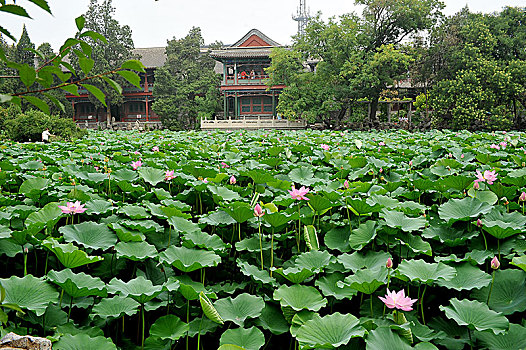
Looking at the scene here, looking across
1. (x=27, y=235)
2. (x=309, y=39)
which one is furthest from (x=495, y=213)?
(x=309, y=39)

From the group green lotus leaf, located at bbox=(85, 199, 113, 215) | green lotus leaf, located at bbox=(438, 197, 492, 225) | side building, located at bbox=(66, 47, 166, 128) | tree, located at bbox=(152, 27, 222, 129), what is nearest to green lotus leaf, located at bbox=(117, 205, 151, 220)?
green lotus leaf, located at bbox=(85, 199, 113, 215)

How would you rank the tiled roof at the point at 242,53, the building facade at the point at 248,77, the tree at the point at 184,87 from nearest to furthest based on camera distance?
the tree at the point at 184,87
the tiled roof at the point at 242,53
the building facade at the point at 248,77

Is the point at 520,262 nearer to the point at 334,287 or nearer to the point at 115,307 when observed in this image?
the point at 334,287

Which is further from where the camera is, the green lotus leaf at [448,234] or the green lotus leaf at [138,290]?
the green lotus leaf at [448,234]

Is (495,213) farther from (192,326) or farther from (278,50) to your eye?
(278,50)

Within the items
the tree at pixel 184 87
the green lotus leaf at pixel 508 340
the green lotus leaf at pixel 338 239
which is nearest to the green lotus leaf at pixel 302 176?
the green lotus leaf at pixel 338 239

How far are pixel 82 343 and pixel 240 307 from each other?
17.4 inches

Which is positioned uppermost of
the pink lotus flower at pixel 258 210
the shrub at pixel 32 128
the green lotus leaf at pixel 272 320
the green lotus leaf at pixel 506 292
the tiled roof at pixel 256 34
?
the tiled roof at pixel 256 34

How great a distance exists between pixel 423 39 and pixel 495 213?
18.8 metres

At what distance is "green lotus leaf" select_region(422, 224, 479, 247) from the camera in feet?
4.97

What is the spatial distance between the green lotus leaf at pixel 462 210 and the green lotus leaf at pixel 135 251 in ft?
3.83

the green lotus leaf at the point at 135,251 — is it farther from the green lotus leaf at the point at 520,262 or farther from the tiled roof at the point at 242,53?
the tiled roof at the point at 242,53

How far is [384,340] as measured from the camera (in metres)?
0.97

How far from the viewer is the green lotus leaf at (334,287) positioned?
1.24m
